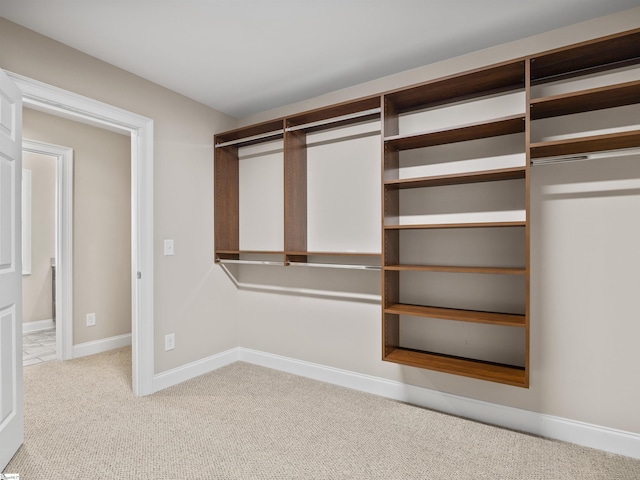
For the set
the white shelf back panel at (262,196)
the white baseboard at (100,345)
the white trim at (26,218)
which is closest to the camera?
the white shelf back panel at (262,196)

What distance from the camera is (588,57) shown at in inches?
75.1

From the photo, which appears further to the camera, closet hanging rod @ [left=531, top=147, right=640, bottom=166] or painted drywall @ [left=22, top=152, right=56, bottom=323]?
painted drywall @ [left=22, top=152, right=56, bottom=323]

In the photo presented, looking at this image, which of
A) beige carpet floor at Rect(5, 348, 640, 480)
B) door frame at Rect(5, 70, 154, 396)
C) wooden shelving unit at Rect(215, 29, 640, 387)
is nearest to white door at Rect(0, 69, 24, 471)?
beige carpet floor at Rect(5, 348, 640, 480)

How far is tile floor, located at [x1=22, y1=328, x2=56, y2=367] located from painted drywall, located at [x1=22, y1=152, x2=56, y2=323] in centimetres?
29

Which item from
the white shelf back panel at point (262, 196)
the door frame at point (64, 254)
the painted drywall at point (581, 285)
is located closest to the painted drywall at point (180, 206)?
the white shelf back panel at point (262, 196)

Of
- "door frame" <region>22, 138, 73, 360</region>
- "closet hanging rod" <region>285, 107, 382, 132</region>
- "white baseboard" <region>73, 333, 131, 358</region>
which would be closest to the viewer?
"closet hanging rod" <region>285, 107, 382, 132</region>

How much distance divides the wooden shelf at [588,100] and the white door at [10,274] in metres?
2.73

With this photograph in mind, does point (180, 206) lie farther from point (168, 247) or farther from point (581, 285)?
point (581, 285)

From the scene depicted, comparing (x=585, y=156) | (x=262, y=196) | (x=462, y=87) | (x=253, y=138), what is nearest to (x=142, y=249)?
(x=262, y=196)

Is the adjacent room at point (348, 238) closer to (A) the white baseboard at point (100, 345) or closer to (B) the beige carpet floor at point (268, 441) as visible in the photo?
(B) the beige carpet floor at point (268, 441)

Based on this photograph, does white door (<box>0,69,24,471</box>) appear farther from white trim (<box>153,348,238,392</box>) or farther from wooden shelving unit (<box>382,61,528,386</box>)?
wooden shelving unit (<box>382,61,528,386</box>)

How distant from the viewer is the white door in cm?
181

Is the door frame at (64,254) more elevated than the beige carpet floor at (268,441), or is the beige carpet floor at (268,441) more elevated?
the door frame at (64,254)

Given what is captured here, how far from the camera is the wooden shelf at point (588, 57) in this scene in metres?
1.77
